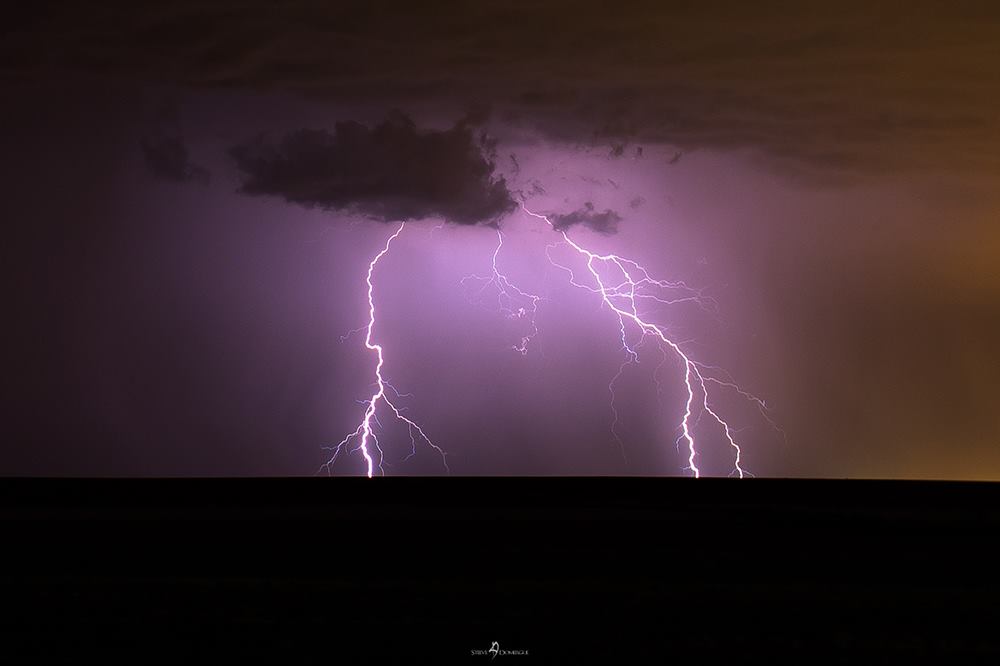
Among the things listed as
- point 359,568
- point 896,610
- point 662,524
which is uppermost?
point 662,524

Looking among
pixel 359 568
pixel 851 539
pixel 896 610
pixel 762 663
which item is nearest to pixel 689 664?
pixel 762 663

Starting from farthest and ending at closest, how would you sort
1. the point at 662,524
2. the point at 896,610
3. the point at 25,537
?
the point at 662,524, the point at 25,537, the point at 896,610

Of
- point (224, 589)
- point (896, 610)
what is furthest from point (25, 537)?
point (896, 610)

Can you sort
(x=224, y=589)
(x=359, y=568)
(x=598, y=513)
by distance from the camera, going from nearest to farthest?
(x=224, y=589), (x=359, y=568), (x=598, y=513)

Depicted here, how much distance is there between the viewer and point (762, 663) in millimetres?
3260

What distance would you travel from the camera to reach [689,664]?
3.22 m

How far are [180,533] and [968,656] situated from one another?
6083 mm

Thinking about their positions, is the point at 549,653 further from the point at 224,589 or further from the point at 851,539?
the point at 851,539

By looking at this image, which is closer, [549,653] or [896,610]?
[549,653]

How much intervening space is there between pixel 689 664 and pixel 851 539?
158 inches

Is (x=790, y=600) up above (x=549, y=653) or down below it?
above

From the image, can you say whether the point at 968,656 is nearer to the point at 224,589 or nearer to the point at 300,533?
A: the point at 224,589

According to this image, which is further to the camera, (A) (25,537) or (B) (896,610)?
(A) (25,537)

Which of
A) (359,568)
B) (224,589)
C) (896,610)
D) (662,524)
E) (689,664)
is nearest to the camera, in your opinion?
(689,664)
